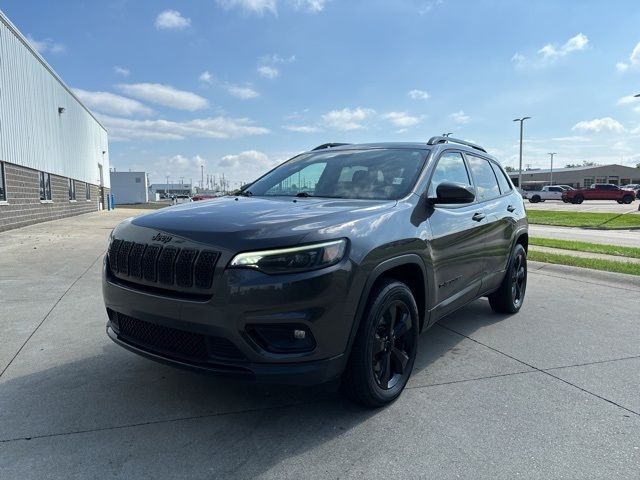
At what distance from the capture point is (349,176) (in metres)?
4.13

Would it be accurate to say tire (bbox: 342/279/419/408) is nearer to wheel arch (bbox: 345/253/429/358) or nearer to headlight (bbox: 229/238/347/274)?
wheel arch (bbox: 345/253/429/358)

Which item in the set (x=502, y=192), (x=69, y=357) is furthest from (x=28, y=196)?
(x=502, y=192)

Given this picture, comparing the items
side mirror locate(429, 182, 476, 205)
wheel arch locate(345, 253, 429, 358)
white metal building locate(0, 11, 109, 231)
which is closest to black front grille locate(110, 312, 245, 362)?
wheel arch locate(345, 253, 429, 358)

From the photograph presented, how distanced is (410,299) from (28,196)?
1945cm

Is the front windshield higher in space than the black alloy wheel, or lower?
higher

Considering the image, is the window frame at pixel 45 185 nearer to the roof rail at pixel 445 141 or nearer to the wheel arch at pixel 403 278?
the roof rail at pixel 445 141

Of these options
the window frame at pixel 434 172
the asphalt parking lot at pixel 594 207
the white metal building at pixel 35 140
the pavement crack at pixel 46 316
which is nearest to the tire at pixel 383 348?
the window frame at pixel 434 172

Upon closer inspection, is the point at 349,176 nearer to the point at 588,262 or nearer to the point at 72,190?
the point at 588,262

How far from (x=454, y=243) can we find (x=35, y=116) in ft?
70.4

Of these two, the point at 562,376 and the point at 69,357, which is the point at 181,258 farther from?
the point at 562,376

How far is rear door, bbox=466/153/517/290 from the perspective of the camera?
4723mm

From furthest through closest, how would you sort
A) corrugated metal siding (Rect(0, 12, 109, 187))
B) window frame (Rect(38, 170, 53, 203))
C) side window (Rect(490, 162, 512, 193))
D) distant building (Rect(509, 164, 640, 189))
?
distant building (Rect(509, 164, 640, 189))
window frame (Rect(38, 170, 53, 203))
corrugated metal siding (Rect(0, 12, 109, 187))
side window (Rect(490, 162, 512, 193))

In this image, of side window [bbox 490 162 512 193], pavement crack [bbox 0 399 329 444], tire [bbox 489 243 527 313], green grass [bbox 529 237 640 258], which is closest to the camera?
pavement crack [bbox 0 399 329 444]

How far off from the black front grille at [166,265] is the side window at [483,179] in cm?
303
